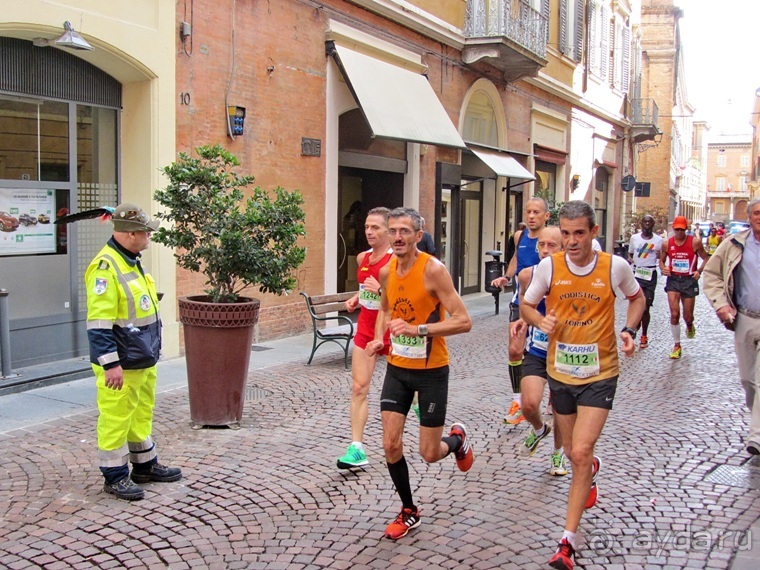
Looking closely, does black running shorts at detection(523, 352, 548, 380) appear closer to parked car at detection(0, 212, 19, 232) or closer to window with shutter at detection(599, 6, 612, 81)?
parked car at detection(0, 212, 19, 232)

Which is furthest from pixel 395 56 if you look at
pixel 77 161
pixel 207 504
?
pixel 207 504

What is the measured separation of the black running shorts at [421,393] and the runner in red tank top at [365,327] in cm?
116

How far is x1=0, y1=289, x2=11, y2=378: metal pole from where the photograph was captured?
7680mm

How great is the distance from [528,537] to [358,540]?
976 mm

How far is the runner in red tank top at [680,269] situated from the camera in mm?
10750

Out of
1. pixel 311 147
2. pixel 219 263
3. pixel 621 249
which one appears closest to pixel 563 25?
pixel 621 249

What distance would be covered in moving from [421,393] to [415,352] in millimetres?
242

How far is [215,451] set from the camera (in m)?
6.10

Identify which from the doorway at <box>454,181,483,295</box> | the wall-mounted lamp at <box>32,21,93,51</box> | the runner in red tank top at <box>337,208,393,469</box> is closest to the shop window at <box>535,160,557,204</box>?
the doorway at <box>454,181,483,295</box>

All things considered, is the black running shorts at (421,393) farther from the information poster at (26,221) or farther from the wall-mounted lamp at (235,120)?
the wall-mounted lamp at (235,120)

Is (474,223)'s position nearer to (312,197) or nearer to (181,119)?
(312,197)

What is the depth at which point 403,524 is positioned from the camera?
175 inches

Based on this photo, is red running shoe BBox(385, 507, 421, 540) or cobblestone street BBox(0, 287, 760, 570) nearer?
cobblestone street BBox(0, 287, 760, 570)

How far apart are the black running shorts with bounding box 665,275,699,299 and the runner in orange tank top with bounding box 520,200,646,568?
6912 mm
